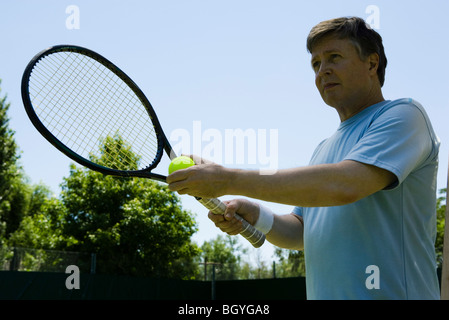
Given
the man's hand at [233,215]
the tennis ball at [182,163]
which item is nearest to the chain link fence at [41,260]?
the man's hand at [233,215]

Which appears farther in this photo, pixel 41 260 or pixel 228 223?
pixel 41 260

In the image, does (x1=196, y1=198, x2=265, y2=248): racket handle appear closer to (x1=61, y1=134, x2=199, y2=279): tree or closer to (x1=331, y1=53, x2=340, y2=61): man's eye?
(x1=331, y1=53, x2=340, y2=61): man's eye

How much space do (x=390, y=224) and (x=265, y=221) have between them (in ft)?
2.91

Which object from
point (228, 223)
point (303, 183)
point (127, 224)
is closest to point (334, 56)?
point (303, 183)

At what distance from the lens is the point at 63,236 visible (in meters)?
20.0

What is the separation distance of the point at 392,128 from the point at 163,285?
11.9 m

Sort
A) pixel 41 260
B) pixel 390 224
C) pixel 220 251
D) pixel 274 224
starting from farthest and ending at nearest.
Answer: pixel 220 251, pixel 41 260, pixel 274 224, pixel 390 224

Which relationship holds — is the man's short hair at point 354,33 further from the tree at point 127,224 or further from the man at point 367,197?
the tree at point 127,224

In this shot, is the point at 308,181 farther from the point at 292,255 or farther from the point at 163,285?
the point at 292,255

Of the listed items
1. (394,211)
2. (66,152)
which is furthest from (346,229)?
(66,152)

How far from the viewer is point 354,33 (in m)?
2.08

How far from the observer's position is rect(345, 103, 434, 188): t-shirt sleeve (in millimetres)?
1599

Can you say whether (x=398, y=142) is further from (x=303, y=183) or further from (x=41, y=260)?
(x=41, y=260)

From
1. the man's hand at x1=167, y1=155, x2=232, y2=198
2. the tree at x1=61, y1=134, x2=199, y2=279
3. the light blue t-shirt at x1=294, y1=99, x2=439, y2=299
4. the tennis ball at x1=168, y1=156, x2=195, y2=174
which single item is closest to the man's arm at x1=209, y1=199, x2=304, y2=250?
the tennis ball at x1=168, y1=156, x2=195, y2=174
